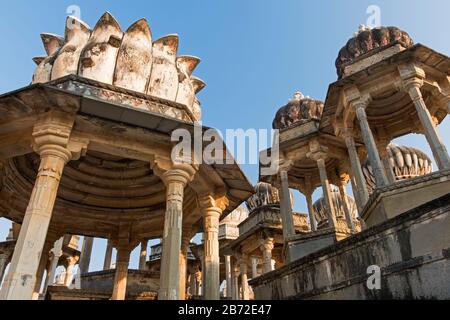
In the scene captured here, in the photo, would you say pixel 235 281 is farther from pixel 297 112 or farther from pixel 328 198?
pixel 297 112

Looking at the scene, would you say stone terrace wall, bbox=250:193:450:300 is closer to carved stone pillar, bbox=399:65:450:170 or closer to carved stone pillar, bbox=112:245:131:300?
carved stone pillar, bbox=399:65:450:170

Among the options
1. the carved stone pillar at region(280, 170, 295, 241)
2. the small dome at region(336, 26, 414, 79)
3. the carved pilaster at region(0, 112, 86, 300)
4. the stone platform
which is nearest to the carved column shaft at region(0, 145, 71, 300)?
the carved pilaster at region(0, 112, 86, 300)

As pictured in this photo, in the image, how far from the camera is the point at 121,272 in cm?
1255

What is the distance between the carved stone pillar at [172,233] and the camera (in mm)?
6961

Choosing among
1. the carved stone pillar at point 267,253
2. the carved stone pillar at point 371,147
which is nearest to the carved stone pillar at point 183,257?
the carved stone pillar at point 371,147

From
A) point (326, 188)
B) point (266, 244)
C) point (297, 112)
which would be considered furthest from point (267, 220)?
point (297, 112)

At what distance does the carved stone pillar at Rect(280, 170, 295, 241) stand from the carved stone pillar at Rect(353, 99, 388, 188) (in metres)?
4.96

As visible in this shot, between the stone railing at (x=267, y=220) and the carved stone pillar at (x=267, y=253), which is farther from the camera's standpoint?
the stone railing at (x=267, y=220)

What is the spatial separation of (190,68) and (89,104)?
13.6ft

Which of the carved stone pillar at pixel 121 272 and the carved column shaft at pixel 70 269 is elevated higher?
the carved column shaft at pixel 70 269

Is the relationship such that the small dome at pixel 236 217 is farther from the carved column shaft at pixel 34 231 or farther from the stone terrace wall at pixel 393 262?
the carved column shaft at pixel 34 231

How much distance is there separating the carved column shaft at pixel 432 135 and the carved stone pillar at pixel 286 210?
→ 6.68 metres

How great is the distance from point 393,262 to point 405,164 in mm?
21912
